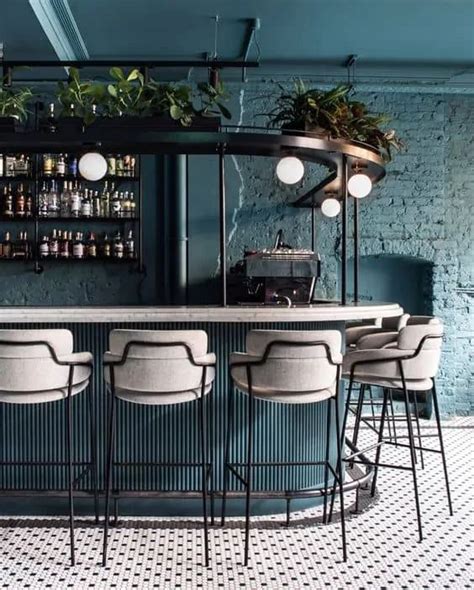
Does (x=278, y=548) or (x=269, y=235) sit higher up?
(x=269, y=235)

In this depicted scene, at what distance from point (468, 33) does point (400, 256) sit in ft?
6.87

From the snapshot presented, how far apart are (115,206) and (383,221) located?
8.51ft

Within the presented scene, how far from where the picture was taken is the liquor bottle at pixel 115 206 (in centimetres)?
536

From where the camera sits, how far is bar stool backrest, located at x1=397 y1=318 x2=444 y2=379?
3076mm

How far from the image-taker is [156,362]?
264 cm

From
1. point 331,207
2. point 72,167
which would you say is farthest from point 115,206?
point 331,207

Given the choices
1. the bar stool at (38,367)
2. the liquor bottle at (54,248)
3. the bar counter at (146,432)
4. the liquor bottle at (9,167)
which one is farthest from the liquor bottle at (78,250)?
the bar stool at (38,367)

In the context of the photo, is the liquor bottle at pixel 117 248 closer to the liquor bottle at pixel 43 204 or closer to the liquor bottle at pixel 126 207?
the liquor bottle at pixel 126 207

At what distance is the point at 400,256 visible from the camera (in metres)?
5.89

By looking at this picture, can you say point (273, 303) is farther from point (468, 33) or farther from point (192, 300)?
point (468, 33)

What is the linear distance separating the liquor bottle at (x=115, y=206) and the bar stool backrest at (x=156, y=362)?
113 inches

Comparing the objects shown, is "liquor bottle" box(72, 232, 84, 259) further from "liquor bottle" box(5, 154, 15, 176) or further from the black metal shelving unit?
"liquor bottle" box(5, 154, 15, 176)

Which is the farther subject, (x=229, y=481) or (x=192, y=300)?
(x=192, y=300)

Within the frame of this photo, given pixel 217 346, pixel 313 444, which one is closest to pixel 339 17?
pixel 217 346
